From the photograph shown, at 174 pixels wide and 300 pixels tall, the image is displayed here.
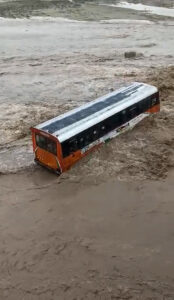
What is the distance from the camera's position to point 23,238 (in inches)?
552

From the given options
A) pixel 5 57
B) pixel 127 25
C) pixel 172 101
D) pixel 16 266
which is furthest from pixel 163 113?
pixel 127 25

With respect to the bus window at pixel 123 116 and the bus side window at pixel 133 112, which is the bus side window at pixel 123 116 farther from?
the bus side window at pixel 133 112

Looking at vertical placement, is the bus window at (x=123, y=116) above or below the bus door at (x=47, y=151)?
above

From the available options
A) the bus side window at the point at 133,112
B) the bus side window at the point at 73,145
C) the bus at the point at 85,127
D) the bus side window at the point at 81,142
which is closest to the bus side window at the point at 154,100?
the bus at the point at 85,127

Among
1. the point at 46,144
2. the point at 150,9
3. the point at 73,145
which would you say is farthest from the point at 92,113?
the point at 150,9

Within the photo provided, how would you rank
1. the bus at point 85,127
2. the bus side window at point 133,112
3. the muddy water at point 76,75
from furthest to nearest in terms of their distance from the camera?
1. the bus side window at point 133,112
2. the muddy water at point 76,75
3. the bus at point 85,127

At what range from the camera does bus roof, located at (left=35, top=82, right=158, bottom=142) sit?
16484 millimetres

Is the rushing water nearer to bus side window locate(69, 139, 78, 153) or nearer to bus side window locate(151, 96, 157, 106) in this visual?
bus side window locate(151, 96, 157, 106)

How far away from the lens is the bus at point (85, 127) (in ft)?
53.5

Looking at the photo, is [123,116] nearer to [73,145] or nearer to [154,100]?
[154,100]

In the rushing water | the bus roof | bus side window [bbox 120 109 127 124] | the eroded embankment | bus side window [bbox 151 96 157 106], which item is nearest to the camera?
the bus roof

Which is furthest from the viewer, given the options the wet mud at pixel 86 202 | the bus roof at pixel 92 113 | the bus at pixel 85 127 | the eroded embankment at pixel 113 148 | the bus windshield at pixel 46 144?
the eroded embankment at pixel 113 148

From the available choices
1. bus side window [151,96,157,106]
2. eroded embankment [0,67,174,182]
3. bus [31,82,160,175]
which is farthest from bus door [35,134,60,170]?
bus side window [151,96,157,106]

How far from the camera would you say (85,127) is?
55.2 ft
